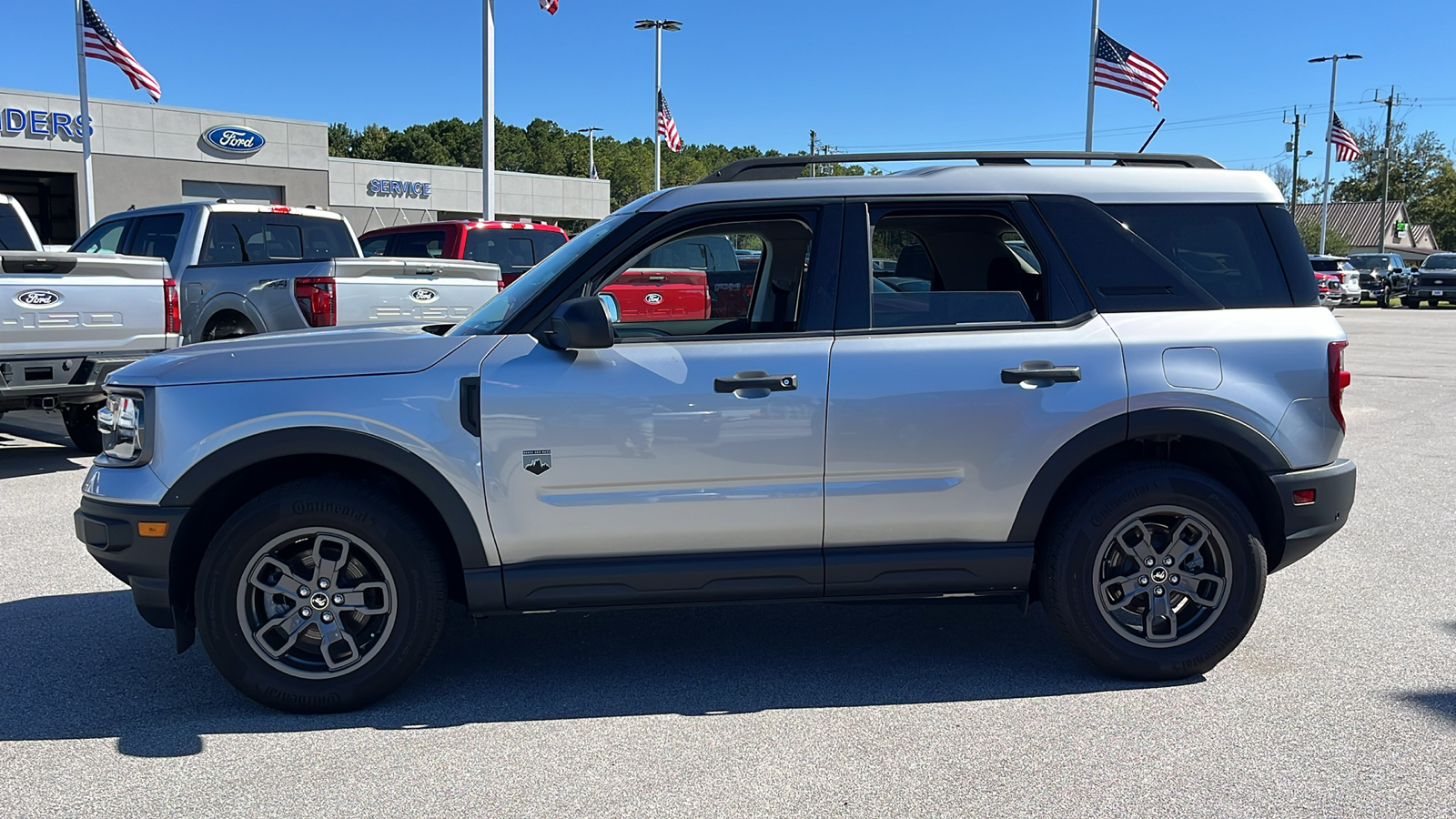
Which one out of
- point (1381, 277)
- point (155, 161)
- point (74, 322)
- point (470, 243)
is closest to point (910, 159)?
point (74, 322)

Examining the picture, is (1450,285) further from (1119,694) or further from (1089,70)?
(1119,694)

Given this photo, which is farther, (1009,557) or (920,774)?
(1009,557)

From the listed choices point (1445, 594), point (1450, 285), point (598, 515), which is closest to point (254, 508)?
point (598, 515)

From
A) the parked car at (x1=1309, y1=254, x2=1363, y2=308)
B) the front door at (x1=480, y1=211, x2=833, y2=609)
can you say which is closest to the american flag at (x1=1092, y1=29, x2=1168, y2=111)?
the parked car at (x1=1309, y1=254, x2=1363, y2=308)

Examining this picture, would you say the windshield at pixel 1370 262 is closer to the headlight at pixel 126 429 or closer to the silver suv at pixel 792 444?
the silver suv at pixel 792 444

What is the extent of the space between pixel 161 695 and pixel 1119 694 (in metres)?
3.52

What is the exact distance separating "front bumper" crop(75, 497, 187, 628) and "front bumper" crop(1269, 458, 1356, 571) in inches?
156

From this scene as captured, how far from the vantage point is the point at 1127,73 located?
2436cm

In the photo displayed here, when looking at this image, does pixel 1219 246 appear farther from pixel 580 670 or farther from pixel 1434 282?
pixel 1434 282

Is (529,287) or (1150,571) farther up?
(529,287)

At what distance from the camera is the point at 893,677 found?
4.43m

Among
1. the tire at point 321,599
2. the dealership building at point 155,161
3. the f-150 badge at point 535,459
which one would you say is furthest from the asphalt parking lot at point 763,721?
the dealership building at point 155,161

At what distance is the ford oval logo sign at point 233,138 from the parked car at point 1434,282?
132 feet

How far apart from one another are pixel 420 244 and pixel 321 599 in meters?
10.8
